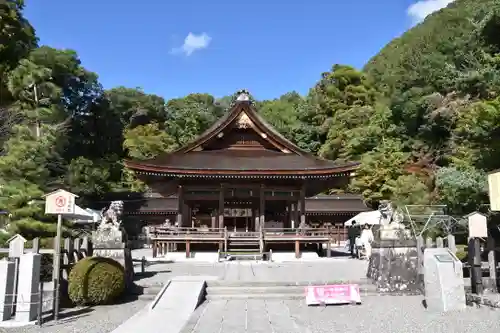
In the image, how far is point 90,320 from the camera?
28.4ft

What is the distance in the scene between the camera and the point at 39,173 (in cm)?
2017

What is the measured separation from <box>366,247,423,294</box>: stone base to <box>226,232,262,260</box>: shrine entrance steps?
8.32m

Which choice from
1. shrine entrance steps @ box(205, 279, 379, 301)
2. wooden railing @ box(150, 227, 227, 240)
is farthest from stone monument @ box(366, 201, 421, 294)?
wooden railing @ box(150, 227, 227, 240)

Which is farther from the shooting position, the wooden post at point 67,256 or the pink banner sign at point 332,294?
the wooden post at point 67,256

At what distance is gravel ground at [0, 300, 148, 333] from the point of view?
7.93 m

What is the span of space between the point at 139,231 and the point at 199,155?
1722 cm

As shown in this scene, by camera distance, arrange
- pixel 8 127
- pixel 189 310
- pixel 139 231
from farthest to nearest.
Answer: pixel 139 231 → pixel 8 127 → pixel 189 310

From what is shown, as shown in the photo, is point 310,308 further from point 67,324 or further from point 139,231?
point 139,231

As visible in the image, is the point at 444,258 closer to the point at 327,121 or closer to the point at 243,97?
the point at 243,97

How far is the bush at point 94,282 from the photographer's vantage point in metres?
9.74

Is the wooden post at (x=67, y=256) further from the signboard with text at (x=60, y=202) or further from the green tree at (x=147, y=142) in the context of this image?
the green tree at (x=147, y=142)

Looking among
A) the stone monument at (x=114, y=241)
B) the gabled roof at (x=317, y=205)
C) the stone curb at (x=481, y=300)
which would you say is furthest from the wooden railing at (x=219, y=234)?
the gabled roof at (x=317, y=205)

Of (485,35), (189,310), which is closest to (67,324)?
(189,310)

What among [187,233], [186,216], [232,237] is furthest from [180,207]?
[232,237]
